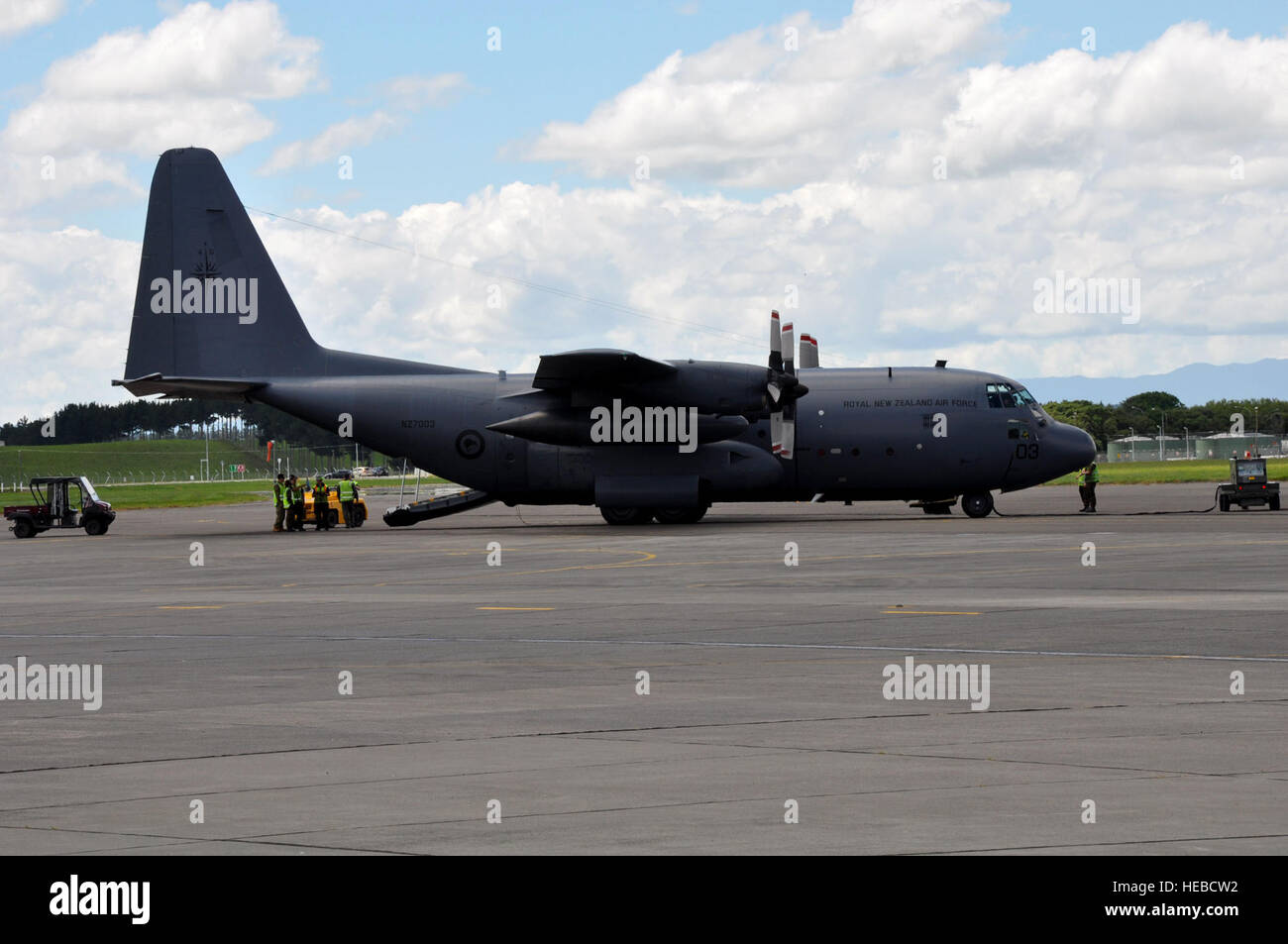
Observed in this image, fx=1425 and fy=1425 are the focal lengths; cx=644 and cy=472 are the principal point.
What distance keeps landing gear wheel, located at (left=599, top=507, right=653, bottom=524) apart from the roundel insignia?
163 inches

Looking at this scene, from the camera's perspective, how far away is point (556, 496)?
42.9m

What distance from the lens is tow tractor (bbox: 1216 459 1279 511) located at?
4553 cm

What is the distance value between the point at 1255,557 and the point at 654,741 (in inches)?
753

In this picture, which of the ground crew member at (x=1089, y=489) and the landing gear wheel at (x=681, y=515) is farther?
the ground crew member at (x=1089, y=489)

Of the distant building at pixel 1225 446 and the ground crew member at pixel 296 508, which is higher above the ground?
the distant building at pixel 1225 446

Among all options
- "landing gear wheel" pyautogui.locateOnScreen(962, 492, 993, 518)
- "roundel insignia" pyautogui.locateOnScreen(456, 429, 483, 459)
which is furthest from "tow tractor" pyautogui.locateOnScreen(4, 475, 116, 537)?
"landing gear wheel" pyautogui.locateOnScreen(962, 492, 993, 518)

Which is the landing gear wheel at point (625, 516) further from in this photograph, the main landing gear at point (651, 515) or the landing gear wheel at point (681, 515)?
the landing gear wheel at point (681, 515)

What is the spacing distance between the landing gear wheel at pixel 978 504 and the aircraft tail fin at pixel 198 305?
67.3 feet

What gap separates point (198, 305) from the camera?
146 ft

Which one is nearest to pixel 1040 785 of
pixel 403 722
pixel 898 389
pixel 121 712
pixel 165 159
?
pixel 403 722

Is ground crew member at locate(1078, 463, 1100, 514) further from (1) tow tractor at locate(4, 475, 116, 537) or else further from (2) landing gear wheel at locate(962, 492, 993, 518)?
(1) tow tractor at locate(4, 475, 116, 537)

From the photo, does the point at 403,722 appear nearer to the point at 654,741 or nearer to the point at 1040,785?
the point at 654,741

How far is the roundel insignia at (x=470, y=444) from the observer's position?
4269 centimetres

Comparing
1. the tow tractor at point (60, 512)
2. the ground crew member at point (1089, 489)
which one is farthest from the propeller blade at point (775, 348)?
the tow tractor at point (60, 512)
